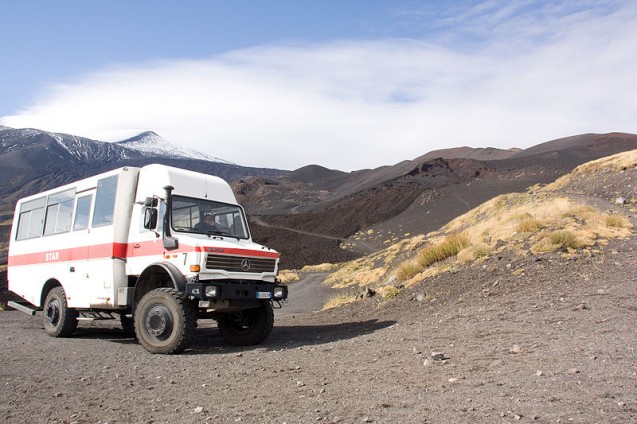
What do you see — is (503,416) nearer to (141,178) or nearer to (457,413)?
(457,413)


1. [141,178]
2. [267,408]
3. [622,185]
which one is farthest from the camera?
[622,185]

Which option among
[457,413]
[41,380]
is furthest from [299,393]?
[41,380]

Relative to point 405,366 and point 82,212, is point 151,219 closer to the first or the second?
point 82,212

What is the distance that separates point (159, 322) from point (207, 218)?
2.19 m

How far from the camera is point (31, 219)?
13094 mm

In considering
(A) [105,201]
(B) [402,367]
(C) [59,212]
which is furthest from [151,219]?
(B) [402,367]

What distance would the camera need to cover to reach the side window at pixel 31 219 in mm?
12672

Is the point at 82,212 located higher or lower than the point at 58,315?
higher

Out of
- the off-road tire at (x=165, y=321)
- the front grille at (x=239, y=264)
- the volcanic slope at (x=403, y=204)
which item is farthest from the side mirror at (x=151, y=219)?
the volcanic slope at (x=403, y=204)

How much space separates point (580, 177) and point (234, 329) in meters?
24.1

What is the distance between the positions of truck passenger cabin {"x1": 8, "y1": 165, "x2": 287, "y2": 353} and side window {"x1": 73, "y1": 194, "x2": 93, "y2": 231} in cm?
2

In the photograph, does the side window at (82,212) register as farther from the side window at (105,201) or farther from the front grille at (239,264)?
the front grille at (239,264)

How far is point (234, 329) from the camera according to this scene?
35.3ft

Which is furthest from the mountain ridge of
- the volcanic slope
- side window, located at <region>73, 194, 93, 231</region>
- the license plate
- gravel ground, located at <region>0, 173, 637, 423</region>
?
the license plate
